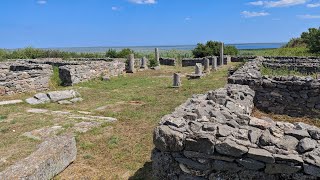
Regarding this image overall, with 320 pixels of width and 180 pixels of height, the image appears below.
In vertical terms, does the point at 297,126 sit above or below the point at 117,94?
above

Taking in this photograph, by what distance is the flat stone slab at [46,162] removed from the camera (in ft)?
15.9

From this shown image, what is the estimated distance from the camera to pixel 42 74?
1499 cm

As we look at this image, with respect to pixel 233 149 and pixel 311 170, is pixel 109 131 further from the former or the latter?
pixel 311 170

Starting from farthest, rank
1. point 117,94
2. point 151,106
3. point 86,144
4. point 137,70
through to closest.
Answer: point 137,70 < point 117,94 < point 151,106 < point 86,144

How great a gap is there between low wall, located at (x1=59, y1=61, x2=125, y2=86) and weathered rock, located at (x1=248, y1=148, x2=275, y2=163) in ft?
45.4

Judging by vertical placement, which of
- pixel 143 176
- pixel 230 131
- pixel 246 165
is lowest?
pixel 143 176

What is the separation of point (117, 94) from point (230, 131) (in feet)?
32.4

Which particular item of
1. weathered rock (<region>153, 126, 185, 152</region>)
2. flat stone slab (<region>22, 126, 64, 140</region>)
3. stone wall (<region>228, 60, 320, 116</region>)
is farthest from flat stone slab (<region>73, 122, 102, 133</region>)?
stone wall (<region>228, 60, 320, 116</region>)

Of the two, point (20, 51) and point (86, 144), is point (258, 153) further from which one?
point (20, 51)

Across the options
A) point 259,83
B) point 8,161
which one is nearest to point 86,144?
point 8,161

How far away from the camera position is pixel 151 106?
35.9 ft

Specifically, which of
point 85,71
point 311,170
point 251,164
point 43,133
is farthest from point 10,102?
point 311,170

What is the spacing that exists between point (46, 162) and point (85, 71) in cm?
1293

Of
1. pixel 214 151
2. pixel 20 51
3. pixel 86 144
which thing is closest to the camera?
pixel 214 151
